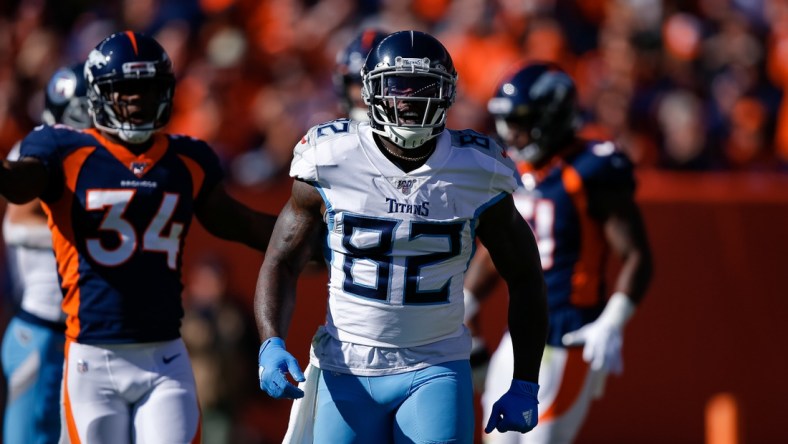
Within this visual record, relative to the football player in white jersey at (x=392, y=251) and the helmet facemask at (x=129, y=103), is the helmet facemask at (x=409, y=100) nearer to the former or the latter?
the football player in white jersey at (x=392, y=251)

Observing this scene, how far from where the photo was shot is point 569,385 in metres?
5.58

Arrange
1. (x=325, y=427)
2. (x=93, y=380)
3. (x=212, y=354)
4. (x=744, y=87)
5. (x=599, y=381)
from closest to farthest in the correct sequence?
(x=325, y=427) < (x=93, y=380) < (x=599, y=381) < (x=212, y=354) < (x=744, y=87)

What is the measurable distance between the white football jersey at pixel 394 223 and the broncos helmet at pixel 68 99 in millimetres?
1987

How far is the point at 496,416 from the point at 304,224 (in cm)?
83

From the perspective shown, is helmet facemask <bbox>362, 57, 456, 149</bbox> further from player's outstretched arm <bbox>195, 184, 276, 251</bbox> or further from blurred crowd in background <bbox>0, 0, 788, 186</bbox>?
blurred crowd in background <bbox>0, 0, 788, 186</bbox>

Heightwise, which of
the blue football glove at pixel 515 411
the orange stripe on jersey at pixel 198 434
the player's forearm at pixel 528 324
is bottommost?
the orange stripe on jersey at pixel 198 434

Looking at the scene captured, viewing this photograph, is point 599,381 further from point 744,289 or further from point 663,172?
point 663,172

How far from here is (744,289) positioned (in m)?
8.26

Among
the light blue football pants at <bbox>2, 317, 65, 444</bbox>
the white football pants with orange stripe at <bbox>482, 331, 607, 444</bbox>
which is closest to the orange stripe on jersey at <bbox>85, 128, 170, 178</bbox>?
the light blue football pants at <bbox>2, 317, 65, 444</bbox>

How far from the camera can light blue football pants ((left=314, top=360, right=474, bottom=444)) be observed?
3.86 metres

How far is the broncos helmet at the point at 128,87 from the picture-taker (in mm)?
4566

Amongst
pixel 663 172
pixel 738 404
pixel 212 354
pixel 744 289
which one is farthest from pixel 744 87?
pixel 212 354

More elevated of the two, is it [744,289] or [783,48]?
[783,48]

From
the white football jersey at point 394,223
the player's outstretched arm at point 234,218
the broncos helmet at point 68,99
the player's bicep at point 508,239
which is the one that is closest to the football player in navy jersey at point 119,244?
the player's outstretched arm at point 234,218
